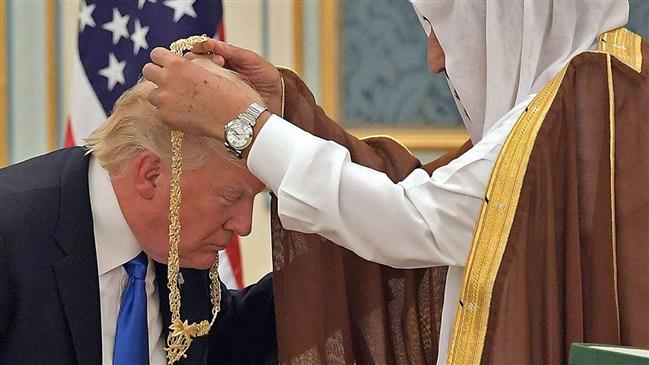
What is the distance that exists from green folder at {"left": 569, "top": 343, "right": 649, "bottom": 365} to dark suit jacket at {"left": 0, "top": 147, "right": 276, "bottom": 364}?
1093 mm

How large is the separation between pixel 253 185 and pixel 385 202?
339mm

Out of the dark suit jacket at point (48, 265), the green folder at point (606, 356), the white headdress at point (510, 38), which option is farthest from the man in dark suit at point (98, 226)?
the green folder at point (606, 356)

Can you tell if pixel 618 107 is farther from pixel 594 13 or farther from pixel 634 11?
pixel 634 11

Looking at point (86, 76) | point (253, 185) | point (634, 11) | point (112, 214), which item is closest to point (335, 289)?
point (253, 185)

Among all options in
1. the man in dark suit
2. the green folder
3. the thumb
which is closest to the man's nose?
the man in dark suit

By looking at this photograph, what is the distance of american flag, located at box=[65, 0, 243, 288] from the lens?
2.93m

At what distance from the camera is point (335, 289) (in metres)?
1.99

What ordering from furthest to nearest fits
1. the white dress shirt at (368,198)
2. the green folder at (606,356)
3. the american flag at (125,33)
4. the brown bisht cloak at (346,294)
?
the american flag at (125,33)
the brown bisht cloak at (346,294)
the white dress shirt at (368,198)
the green folder at (606,356)

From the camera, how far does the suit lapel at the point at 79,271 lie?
1.79 meters

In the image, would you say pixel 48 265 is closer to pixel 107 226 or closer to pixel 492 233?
pixel 107 226

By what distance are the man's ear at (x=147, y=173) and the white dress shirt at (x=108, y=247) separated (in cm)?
6

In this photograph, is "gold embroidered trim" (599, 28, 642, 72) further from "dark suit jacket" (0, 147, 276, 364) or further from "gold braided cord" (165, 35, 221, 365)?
"dark suit jacket" (0, 147, 276, 364)

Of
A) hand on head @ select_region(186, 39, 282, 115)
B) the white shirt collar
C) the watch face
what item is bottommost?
the white shirt collar

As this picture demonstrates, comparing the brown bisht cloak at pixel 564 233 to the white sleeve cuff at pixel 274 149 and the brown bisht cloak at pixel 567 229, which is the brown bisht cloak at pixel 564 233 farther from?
the white sleeve cuff at pixel 274 149
